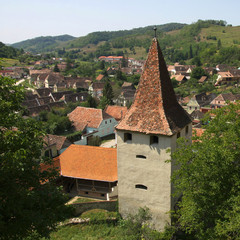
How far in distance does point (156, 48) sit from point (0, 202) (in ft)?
48.6

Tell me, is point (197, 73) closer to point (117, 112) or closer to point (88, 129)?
point (117, 112)

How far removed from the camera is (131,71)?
151250 millimetres

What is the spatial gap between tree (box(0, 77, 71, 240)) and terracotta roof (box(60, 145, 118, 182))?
37.8ft

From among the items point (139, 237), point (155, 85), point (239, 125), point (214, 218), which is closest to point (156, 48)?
point (155, 85)

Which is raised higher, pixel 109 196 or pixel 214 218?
pixel 214 218

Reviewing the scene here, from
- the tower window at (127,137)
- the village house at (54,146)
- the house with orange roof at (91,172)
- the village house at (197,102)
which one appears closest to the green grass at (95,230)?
the house with orange roof at (91,172)

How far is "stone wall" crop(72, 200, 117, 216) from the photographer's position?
24.0 m

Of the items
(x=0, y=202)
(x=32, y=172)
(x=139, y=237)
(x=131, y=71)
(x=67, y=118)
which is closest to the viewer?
(x=0, y=202)

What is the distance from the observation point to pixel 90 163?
27969mm

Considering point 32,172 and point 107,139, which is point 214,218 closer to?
point 32,172

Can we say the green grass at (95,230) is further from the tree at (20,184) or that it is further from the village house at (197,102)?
the village house at (197,102)

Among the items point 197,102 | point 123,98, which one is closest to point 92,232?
point 197,102

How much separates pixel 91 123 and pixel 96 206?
28334 mm

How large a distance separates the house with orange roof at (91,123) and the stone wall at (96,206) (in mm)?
24652
